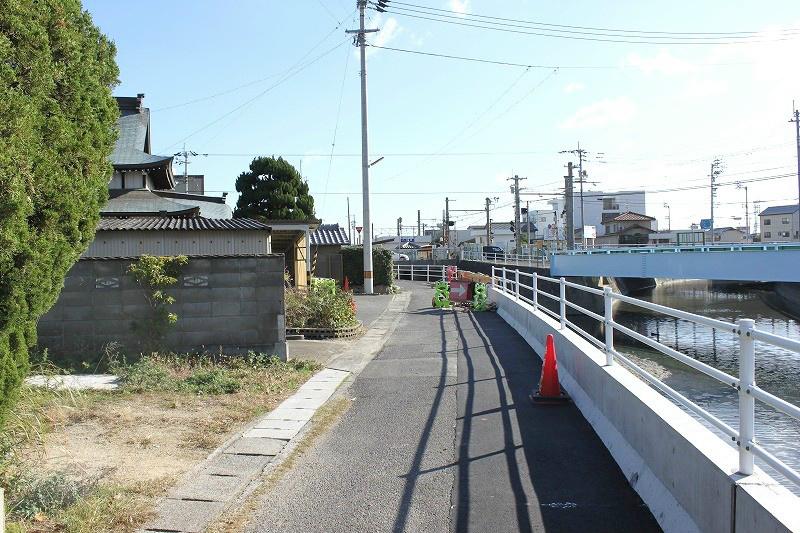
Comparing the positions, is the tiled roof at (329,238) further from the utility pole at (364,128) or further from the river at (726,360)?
the river at (726,360)

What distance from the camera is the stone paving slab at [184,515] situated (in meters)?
4.40

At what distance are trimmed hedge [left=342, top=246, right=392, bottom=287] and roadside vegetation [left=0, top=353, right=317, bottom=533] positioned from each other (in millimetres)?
23574

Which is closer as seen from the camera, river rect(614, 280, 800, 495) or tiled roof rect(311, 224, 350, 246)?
river rect(614, 280, 800, 495)

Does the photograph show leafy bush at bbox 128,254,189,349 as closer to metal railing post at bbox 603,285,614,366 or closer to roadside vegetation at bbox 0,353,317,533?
roadside vegetation at bbox 0,353,317,533

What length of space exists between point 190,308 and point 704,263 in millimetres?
22086

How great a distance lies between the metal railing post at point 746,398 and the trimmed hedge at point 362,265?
3041 centimetres

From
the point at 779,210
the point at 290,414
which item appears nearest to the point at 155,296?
the point at 290,414

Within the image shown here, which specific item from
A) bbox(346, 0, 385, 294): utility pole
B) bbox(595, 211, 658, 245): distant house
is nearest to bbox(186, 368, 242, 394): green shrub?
bbox(346, 0, 385, 294): utility pole

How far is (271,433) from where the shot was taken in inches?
267

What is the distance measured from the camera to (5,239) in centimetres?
384

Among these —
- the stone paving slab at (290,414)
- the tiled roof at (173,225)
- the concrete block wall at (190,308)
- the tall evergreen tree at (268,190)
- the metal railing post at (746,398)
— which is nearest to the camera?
Answer: the metal railing post at (746,398)

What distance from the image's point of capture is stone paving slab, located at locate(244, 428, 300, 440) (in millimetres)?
6621

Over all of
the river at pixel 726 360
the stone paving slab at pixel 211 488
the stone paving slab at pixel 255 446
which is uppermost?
the stone paving slab at pixel 211 488

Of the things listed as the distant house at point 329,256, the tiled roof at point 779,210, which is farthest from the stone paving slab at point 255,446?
the tiled roof at point 779,210
